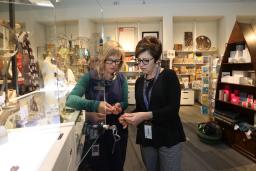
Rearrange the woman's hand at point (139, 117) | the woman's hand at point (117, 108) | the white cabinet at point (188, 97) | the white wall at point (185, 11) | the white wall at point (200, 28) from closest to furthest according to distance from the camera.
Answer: the woman's hand at point (139, 117) → the woman's hand at point (117, 108) → the white wall at point (185, 11) → the white cabinet at point (188, 97) → the white wall at point (200, 28)

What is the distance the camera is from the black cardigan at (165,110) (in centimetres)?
145

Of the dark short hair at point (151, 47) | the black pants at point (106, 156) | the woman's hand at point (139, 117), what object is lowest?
the black pants at point (106, 156)

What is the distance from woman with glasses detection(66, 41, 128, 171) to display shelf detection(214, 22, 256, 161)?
2.43m

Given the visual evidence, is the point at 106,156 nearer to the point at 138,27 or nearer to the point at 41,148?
the point at 41,148

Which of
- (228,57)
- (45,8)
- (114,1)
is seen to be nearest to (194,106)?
(228,57)

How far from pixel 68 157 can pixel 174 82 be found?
0.78 meters

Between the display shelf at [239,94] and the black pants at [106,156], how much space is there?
7.82 ft

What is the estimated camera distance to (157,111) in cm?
145

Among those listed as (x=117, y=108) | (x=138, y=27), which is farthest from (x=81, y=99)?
(x=138, y=27)

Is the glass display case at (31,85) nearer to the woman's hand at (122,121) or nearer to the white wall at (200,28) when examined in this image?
the woman's hand at (122,121)

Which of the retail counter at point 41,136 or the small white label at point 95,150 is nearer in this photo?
Result: the retail counter at point 41,136

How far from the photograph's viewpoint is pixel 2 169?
929 millimetres

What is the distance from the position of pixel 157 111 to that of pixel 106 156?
499 mm

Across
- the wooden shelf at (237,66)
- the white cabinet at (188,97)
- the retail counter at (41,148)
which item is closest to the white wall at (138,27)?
the white cabinet at (188,97)
